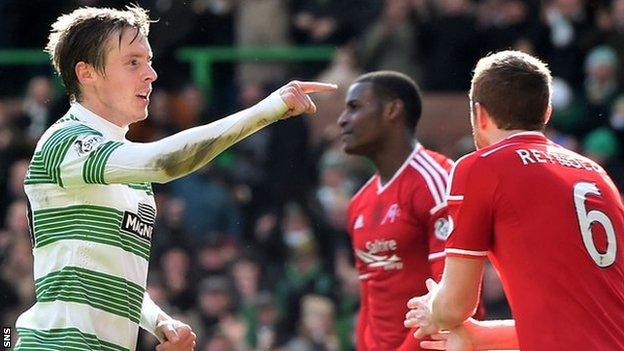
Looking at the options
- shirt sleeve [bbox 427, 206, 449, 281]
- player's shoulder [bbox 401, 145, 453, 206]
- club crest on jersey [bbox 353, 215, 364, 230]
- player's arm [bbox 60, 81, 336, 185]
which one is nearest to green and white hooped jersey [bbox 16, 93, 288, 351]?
player's arm [bbox 60, 81, 336, 185]

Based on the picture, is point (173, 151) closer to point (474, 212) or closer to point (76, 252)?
point (76, 252)

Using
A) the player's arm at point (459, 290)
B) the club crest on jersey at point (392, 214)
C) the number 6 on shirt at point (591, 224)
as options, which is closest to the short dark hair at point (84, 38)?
the player's arm at point (459, 290)

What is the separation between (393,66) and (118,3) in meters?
2.98

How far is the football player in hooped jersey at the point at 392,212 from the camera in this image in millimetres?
7504

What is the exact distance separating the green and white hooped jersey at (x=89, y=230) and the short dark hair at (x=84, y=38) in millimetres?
180

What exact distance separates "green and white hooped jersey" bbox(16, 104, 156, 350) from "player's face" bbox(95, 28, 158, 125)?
0.48 feet

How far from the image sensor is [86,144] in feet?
17.1

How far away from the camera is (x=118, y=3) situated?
15125mm

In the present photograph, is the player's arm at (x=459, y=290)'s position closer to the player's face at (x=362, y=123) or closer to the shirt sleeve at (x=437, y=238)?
the shirt sleeve at (x=437, y=238)

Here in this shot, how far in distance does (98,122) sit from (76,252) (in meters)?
0.51

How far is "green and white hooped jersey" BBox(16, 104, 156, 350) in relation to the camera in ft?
17.4

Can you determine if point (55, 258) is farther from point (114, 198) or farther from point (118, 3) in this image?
point (118, 3)

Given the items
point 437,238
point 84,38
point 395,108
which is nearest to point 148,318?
point 84,38

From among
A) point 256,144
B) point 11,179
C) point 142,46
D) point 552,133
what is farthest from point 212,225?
point 142,46
